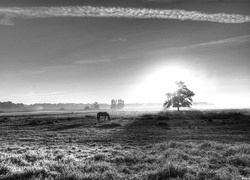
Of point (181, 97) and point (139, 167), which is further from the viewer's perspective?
point (181, 97)

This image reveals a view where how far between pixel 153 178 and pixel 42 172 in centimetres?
517

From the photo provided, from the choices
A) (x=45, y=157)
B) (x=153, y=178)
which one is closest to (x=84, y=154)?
(x=45, y=157)

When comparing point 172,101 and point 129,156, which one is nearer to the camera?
point 129,156

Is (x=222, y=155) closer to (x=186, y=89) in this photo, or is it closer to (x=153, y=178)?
(x=153, y=178)

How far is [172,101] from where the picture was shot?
3999 inches

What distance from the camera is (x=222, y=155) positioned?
45.9 feet

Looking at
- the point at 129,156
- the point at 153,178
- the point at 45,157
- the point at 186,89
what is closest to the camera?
the point at 153,178

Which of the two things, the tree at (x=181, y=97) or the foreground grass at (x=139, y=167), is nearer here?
the foreground grass at (x=139, y=167)

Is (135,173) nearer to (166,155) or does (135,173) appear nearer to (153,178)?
(153,178)

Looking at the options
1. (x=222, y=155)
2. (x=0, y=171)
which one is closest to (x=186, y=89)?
(x=222, y=155)

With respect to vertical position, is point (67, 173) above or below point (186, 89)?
below

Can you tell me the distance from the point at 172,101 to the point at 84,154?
88.9 m

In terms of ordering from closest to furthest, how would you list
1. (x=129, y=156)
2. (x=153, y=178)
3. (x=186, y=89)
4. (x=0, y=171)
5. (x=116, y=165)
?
(x=153, y=178)
(x=0, y=171)
(x=116, y=165)
(x=129, y=156)
(x=186, y=89)

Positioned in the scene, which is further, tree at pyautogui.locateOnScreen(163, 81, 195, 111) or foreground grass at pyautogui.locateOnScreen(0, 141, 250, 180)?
tree at pyautogui.locateOnScreen(163, 81, 195, 111)
